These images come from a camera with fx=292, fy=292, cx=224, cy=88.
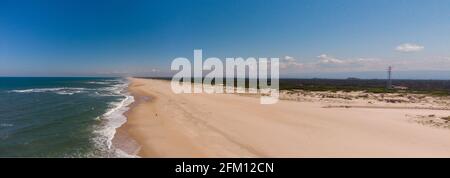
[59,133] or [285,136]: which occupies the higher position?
[285,136]

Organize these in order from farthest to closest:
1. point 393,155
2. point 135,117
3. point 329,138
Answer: point 135,117 < point 329,138 < point 393,155

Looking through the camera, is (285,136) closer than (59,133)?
Yes

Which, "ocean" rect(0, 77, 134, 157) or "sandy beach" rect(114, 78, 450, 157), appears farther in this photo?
"ocean" rect(0, 77, 134, 157)

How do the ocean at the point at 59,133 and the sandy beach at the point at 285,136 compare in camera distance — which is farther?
the ocean at the point at 59,133
